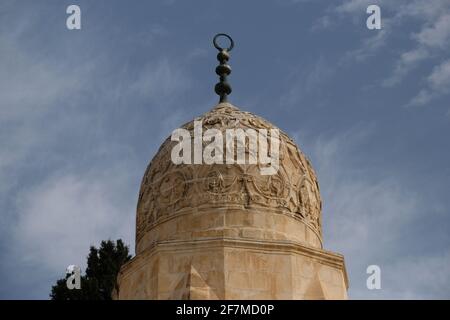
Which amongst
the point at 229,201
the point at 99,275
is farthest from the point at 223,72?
the point at 99,275

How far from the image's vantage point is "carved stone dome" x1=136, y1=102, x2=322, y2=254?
11.0 metres

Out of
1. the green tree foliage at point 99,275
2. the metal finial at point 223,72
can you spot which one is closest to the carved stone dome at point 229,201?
the metal finial at point 223,72

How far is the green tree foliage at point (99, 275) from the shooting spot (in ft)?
65.9

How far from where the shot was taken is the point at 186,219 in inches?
438

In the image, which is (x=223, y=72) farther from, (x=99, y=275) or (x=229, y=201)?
(x=99, y=275)

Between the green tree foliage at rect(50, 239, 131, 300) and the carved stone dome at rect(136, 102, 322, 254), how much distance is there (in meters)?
8.58

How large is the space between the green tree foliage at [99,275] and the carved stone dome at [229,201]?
28.2 feet

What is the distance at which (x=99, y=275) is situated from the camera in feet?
68.8

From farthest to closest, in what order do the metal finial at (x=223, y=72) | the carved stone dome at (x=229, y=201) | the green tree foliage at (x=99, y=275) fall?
the green tree foliage at (x=99, y=275), the metal finial at (x=223, y=72), the carved stone dome at (x=229, y=201)

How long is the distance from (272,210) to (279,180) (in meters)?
0.44

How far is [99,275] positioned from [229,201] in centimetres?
1056

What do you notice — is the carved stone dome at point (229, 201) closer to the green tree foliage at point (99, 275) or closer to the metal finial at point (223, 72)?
the metal finial at point (223, 72)
